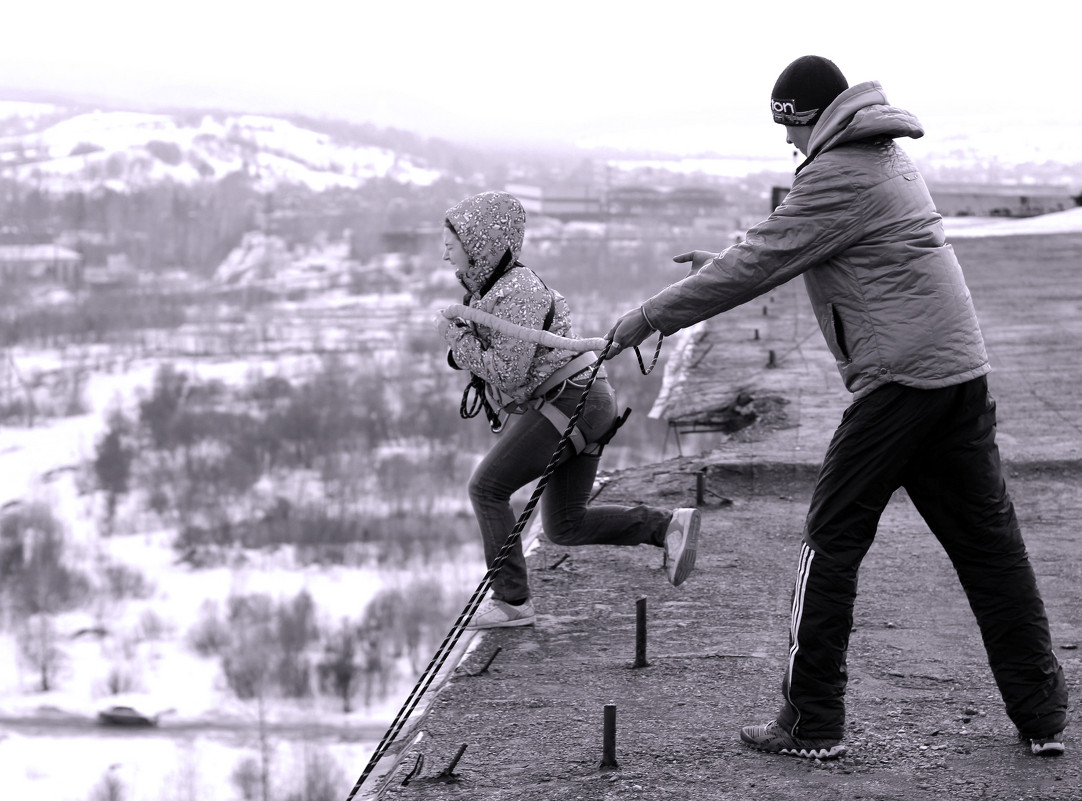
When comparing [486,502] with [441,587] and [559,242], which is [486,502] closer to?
[441,587]

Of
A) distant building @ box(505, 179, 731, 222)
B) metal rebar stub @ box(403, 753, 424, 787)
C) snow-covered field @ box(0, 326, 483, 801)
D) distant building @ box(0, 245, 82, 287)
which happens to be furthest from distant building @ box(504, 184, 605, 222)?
metal rebar stub @ box(403, 753, 424, 787)

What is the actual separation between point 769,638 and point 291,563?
63975mm

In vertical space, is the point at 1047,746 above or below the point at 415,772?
above

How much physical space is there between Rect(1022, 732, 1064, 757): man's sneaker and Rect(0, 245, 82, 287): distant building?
14919 cm

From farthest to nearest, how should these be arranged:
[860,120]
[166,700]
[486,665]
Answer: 1. [166,700]
2. [486,665]
3. [860,120]

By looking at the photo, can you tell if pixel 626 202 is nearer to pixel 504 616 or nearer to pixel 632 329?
pixel 504 616

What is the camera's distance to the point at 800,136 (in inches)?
140

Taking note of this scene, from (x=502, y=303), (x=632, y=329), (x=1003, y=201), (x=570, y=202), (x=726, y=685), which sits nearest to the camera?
(x=632, y=329)

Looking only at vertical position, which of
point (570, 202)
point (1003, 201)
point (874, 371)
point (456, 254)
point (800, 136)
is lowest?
point (874, 371)

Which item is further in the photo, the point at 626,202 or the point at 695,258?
the point at 626,202

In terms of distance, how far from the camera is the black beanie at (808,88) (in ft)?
11.4

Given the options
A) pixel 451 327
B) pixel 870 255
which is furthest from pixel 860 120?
pixel 451 327

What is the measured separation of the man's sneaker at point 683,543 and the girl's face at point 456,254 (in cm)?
116

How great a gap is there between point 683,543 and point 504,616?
737 mm
